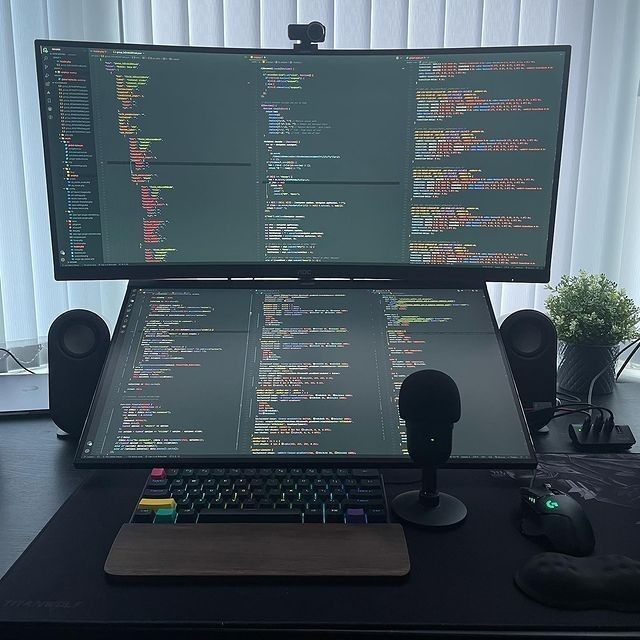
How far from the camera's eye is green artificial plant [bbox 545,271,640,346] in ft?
3.74

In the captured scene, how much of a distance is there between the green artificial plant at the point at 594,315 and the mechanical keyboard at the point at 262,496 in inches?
22.1

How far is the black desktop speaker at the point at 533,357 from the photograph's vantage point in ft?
3.14

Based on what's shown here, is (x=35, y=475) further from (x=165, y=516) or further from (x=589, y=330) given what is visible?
(x=589, y=330)

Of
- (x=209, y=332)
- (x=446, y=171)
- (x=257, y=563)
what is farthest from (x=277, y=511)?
(x=446, y=171)

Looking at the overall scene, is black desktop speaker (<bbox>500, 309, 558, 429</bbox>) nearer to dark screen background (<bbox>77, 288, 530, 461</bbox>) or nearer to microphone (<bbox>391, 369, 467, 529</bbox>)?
dark screen background (<bbox>77, 288, 530, 461</bbox>)

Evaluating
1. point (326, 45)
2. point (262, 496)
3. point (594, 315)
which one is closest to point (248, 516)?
point (262, 496)

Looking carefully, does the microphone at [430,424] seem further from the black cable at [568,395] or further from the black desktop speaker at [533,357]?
the black cable at [568,395]

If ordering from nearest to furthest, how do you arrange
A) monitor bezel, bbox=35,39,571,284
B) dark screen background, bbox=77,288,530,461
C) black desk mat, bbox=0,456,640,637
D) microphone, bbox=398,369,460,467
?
black desk mat, bbox=0,456,640,637 < microphone, bbox=398,369,460,467 < dark screen background, bbox=77,288,530,461 < monitor bezel, bbox=35,39,571,284

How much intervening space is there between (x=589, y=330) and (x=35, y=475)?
0.90 metres

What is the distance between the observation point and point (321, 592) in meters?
0.60

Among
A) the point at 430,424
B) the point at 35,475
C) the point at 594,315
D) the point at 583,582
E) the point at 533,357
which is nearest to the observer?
the point at 583,582

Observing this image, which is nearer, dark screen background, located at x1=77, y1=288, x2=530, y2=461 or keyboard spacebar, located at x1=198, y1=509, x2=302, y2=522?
keyboard spacebar, located at x1=198, y1=509, x2=302, y2=522

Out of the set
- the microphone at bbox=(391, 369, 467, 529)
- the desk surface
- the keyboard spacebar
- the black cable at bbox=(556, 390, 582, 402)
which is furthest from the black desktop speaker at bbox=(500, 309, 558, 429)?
the keyboard spacebar

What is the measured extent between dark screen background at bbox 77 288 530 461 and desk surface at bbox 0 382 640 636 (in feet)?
0.23
